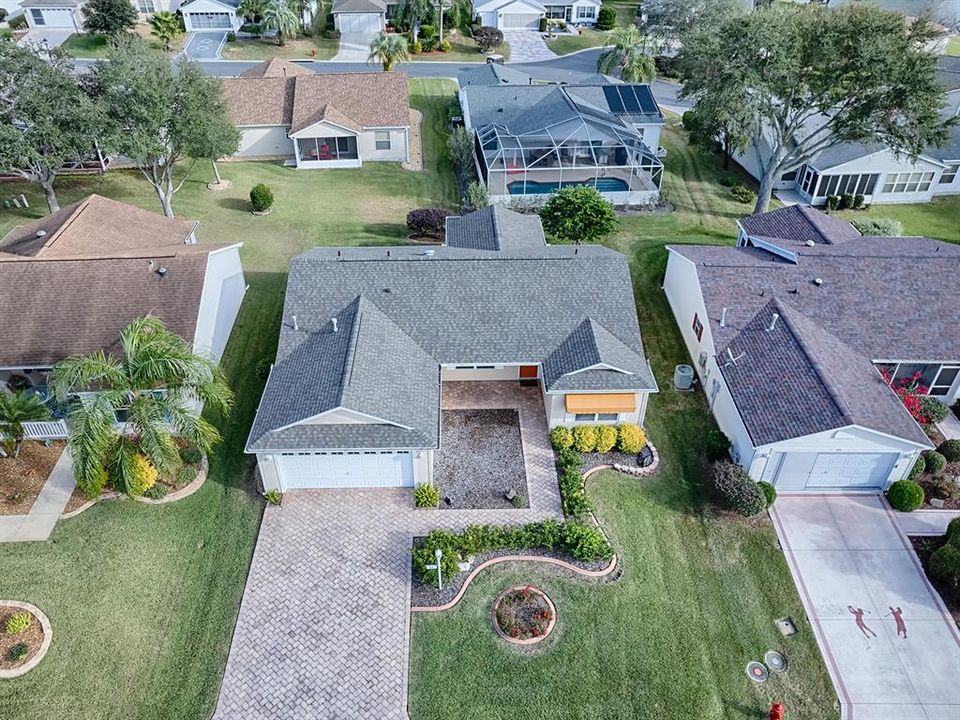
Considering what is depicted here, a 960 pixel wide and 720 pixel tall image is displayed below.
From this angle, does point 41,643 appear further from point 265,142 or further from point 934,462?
point 265,142

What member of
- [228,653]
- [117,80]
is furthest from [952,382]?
[117,80]

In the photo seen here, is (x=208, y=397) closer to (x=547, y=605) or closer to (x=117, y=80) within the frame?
(x=547, y=605)

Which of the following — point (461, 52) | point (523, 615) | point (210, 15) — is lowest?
point (523, 615)

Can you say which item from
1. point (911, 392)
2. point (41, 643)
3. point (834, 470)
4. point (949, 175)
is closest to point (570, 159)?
point (911, 392)

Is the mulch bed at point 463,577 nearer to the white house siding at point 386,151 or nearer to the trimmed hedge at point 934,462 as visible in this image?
the trimmed hedge at point 934,462

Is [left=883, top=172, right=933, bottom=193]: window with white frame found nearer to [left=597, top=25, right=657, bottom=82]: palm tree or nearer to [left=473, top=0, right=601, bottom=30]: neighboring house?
[left=597, top=25, right=657, bottom=82]: palm tree

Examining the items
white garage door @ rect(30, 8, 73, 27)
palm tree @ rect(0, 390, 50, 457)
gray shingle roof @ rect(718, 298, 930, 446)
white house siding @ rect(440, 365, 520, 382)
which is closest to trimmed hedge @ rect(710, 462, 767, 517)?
gray shingle roof @ rect(718, 298, 930, 446)

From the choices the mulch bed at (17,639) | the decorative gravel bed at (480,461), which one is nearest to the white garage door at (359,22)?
the decorative gravel bed at (480,461)
